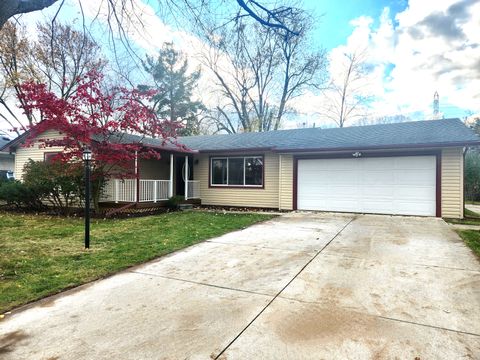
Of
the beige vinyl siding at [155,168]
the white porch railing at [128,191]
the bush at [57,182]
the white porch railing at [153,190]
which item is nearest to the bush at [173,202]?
the white porch railing at [153,190]

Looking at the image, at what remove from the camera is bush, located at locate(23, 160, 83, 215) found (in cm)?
1018

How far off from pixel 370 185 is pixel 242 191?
5043 mm

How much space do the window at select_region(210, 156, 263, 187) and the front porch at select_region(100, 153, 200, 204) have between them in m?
1.04

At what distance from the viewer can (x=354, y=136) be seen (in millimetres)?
12125

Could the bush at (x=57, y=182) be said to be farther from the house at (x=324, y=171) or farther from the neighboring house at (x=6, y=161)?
the neighboring house at (x=6, y=161)

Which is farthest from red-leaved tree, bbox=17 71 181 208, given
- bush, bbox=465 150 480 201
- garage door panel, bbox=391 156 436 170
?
bush, bbox=465 150 480 201

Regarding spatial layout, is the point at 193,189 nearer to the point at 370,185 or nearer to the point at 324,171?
the point at 324,171

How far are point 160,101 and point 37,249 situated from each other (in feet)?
75.1

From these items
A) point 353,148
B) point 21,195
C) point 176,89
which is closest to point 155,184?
point 21,195

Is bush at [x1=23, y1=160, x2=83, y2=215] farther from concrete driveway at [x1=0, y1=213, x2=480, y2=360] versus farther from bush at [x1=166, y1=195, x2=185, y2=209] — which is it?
concrete driveway at [x1=0, y1=213, x2=480, y2=360]

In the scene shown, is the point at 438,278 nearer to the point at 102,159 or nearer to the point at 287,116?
the point at 102,159

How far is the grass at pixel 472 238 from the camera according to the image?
5.63m

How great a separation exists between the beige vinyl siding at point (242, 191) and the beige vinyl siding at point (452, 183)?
569 centimetres

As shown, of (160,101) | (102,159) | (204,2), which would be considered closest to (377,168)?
(204,2)
